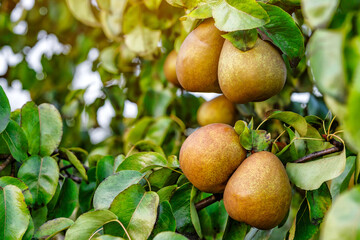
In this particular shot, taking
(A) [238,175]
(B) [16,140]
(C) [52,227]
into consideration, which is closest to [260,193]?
(A) [238,175]

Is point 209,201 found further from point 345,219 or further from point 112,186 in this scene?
point 345,219

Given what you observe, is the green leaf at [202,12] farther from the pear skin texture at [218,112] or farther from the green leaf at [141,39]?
the green leaf at [141,39]

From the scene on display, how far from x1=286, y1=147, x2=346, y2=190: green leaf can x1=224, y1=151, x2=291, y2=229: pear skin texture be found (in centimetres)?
3

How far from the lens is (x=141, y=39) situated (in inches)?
45.6

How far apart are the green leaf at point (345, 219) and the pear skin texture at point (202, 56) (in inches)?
14.7

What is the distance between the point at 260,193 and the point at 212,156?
87 millimetres

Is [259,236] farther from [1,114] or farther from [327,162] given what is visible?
[1,114]

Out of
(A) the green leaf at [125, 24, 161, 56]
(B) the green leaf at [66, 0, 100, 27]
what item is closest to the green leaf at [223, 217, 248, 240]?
(A) the green leaf at [125, 24, 161, 56]

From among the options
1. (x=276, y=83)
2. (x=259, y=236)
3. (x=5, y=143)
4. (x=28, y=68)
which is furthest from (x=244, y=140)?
(x=28, y=68)

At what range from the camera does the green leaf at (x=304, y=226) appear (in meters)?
0.65

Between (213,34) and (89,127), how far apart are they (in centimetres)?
112

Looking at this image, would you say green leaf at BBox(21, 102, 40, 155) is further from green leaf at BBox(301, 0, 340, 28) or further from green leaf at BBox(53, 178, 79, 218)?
green leaf at BBox(301, 0, 340, 28)

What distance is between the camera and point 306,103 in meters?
1.14

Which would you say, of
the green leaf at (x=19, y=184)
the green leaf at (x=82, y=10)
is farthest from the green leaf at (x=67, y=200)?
the green leaf at (x=82, y=10)
